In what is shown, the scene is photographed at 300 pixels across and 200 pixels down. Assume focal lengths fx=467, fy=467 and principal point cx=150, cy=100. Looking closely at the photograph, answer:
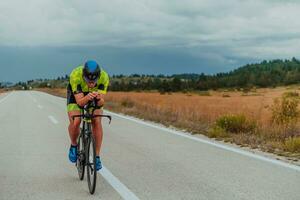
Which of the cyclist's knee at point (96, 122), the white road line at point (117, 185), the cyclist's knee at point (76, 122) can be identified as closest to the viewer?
the white road line at point (117, 185)

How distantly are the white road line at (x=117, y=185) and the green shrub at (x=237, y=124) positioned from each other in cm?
643

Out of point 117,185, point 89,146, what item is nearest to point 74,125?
point 89,146

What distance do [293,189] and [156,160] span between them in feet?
10.2

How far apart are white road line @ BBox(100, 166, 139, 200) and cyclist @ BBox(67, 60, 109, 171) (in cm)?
47

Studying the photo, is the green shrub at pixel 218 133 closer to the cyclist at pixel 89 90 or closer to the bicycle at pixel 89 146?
the bicycle at pixel 89 146

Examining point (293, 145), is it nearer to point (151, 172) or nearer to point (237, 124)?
point (151, 172)

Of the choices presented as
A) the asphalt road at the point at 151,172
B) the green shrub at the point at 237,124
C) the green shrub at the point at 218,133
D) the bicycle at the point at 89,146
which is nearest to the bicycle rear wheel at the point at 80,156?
the bicycle at the point at 89,146

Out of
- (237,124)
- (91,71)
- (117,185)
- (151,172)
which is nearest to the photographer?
(91,71)

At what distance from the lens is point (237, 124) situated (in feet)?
45.3

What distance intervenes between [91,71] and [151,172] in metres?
2.35

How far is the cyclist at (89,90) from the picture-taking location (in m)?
6.08

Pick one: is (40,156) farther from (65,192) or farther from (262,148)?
(262,148)

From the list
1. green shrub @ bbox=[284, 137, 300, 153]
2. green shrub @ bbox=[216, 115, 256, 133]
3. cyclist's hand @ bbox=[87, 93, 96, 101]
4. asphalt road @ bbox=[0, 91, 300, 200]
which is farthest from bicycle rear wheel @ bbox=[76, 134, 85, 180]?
green shrub @ bbox=[216, 115, 256, 133]

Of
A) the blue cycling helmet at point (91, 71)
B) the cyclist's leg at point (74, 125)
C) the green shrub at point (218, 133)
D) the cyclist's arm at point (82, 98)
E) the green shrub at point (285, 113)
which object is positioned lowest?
the green shrub at point (218, 133)
